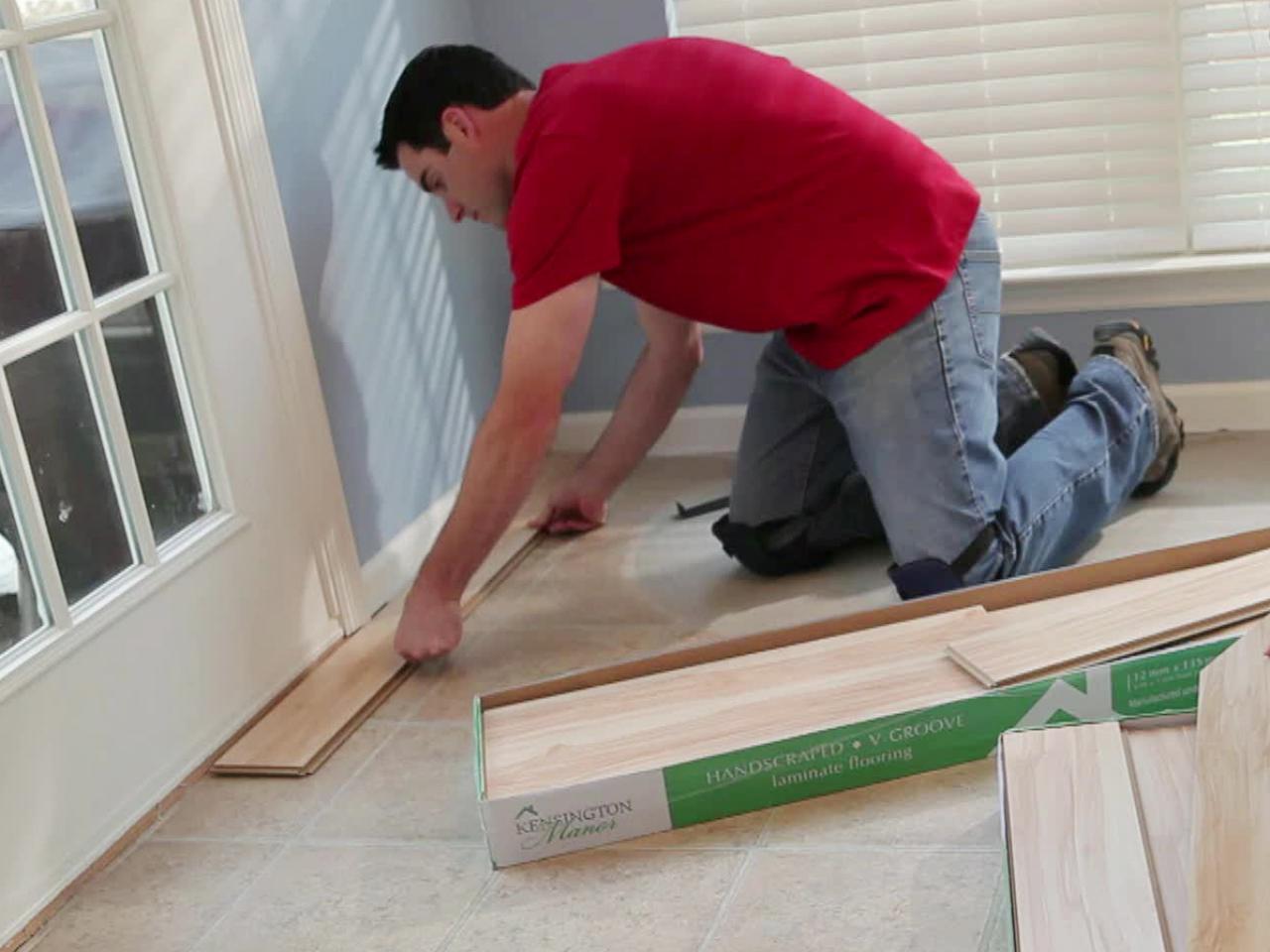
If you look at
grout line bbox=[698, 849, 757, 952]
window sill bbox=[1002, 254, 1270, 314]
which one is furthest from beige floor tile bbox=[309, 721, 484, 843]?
window sill bbox=[1002, 254, 1270, 314]

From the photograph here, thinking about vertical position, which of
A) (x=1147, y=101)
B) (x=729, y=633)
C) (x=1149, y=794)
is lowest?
(x=729, y=633)

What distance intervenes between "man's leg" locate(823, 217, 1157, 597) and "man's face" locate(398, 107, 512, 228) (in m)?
0.57

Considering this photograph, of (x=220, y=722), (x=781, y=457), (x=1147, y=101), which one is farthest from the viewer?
(x=1147, y=101)

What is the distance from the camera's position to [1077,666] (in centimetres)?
206

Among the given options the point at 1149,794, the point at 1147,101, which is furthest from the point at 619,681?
the point at 1147,101

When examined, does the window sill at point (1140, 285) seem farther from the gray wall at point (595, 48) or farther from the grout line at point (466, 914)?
the grout line at point (466, 914)

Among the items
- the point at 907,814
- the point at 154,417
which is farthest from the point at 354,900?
the point at 154,417

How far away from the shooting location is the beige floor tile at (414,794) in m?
2.14

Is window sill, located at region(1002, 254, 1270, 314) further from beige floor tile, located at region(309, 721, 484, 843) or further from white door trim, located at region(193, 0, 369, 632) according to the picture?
beige floor tile, located at region(309, 721, 484, 843)

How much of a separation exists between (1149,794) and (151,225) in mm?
1503

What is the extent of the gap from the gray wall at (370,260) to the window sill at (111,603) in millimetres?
379

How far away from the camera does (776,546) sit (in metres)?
2.78

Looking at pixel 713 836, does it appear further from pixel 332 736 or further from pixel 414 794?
pixel 332 736

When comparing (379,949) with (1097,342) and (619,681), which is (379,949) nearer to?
(619,681)
